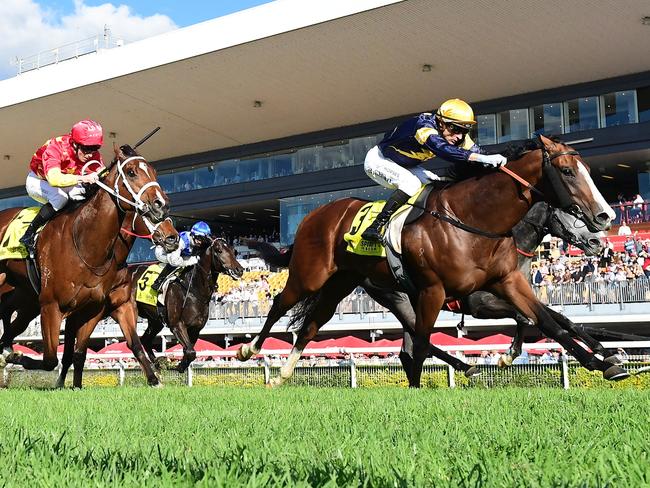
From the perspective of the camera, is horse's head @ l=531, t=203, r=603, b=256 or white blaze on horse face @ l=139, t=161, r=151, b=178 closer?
white blaze on horse face @ l=139, t=161, r=151, b=178

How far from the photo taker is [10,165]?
39.9 m

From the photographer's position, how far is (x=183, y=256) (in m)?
12.0

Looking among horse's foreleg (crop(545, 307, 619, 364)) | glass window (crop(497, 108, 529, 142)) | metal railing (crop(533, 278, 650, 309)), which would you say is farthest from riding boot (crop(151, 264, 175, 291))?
glass window (crop(497, 108, 529, 142))

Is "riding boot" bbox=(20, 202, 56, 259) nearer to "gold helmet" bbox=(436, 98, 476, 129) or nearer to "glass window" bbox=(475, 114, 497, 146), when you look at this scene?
"gold helmet" bbox=(436, 98, 476, 129)

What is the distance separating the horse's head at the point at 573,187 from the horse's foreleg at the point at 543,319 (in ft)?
2.39

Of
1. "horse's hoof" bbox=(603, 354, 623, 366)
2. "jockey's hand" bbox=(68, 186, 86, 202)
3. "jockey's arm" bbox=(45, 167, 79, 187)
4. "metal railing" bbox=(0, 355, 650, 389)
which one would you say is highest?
"jockey's arm" bbox=(45, 167, 79, 187)

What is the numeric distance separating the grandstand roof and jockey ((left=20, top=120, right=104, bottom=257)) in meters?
15.8

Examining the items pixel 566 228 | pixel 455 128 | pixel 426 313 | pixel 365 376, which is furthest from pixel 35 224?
pixel 365 376

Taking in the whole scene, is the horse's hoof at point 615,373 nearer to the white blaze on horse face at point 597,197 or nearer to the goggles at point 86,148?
the white blaze on horse face at point 597,197

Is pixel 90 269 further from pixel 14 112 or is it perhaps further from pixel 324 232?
pixel 14 112

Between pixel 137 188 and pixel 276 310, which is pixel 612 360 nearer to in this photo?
pixel 276 310

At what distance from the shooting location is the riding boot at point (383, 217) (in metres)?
6.97

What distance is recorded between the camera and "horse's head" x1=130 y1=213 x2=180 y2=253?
7.26 meters

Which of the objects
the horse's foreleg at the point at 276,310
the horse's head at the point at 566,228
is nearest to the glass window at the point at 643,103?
the horse's head at the point at 566,228
